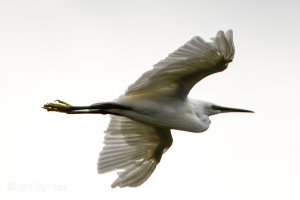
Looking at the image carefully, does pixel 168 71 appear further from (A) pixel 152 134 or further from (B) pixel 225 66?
(A) pixel 152 134

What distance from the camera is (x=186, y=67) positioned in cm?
1236

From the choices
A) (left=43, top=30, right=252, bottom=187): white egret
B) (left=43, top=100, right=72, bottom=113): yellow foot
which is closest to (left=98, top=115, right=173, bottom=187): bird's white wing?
(left=43, top=30, right=252, bottom=187): white egret

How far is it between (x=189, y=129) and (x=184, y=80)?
30.3 inches

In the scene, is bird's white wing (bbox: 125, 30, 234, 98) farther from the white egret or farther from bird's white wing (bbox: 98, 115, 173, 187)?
bird's white wing (bbox: 98, 115, 173, 187)

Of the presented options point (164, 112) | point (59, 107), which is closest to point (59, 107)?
point (59, 107)

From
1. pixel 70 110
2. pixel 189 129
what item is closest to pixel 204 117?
pixel 189 129

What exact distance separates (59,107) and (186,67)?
2.37 m

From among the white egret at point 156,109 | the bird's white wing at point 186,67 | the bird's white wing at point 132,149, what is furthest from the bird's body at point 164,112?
the bird's white wing at point 132,149

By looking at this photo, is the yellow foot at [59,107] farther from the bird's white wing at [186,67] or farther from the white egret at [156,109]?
the bird's white wing at [186,67]

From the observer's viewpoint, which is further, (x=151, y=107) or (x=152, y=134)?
(x=152, y=134)

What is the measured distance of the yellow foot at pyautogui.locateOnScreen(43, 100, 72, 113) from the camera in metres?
13.4

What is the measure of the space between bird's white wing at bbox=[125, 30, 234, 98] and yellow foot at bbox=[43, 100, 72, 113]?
112cm

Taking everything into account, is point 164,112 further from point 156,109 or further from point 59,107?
point 59,107

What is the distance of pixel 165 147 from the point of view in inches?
570
